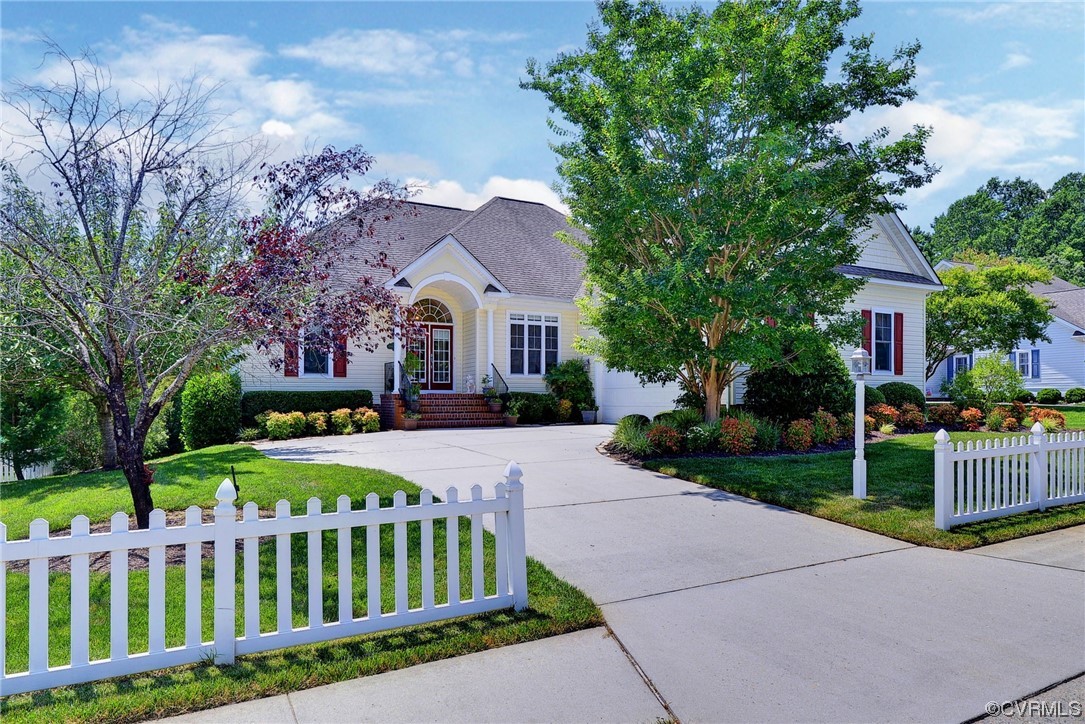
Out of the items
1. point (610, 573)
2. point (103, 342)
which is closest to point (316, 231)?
point (103, 342)

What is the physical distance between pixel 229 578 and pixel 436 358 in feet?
54.3

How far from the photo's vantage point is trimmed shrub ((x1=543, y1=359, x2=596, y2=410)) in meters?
18.7

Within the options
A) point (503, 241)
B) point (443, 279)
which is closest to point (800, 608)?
point (443, 279)

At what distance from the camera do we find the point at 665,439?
10.9m

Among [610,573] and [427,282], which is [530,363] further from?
[610,573]

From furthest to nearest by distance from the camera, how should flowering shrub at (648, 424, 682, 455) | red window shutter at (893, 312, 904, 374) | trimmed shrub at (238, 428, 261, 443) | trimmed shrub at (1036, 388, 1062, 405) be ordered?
trimmed shrub at (1036, 388, 1062, 405) < red window shutter at (893, 312, 904, 374) < trimmed shrub at (238, 428, 261, 443) < flowering shrub at (648, 424, 682, 455)

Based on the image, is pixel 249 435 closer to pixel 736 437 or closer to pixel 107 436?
pixel 107 436

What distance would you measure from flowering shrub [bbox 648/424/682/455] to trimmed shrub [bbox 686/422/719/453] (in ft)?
0.82

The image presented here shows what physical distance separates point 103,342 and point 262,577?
2.53m

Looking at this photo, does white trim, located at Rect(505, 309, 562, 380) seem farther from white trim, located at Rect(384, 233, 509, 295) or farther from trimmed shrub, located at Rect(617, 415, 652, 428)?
trimmed shrub, located at Rect(617, 415, 652, 428)

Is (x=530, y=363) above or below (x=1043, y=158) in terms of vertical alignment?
below

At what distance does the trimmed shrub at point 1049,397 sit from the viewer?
2821 cm

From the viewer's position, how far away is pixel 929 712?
3.13 meters

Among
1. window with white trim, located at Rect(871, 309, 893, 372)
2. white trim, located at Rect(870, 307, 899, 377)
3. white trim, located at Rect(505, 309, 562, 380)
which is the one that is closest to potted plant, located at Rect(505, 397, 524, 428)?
white trim, located at Rect(505, 309, 562, 380)
